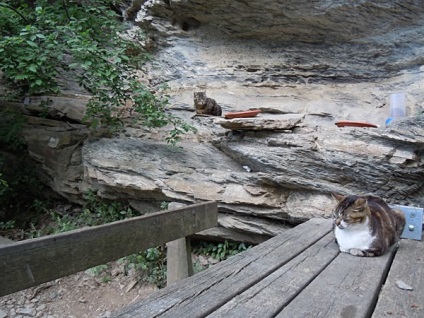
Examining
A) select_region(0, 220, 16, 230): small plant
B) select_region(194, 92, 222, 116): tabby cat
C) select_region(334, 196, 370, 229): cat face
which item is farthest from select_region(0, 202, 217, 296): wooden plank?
select_region(0, 220, 16, 230): small plant

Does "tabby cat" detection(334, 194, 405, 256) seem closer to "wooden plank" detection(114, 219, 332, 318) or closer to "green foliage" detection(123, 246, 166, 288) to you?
"wooden plank" detection(114, 219, 332, 318)

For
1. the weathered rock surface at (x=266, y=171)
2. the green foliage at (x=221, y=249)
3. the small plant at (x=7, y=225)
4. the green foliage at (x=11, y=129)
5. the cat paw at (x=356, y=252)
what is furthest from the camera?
the green foliage at (x=11, y=129)

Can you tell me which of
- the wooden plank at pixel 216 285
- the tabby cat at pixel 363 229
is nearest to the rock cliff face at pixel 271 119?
the tabby cat at pixel 363 229

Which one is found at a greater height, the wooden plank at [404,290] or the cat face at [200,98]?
the cat face at [200,98]

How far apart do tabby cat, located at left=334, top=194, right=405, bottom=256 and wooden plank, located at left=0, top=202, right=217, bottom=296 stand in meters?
0.99

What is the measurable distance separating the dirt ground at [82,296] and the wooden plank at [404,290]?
119 inches

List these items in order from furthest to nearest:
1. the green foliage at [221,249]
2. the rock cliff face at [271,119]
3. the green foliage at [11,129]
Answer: the green foliage at [11,129] < the green foliage at [221,249] < the rock cliff face at [271,119]

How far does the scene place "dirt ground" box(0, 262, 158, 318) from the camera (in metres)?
3.86

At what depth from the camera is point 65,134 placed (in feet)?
19.5

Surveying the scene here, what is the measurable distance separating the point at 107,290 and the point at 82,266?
3.22m

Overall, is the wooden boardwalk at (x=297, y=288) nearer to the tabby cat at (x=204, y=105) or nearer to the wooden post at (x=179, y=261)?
the wooden post at (x=179, y=261)

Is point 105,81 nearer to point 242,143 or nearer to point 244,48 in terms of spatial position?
point 242,143

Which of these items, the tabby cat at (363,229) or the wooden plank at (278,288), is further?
the tabby cat at (363,229)

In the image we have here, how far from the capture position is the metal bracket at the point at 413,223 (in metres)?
2.34
